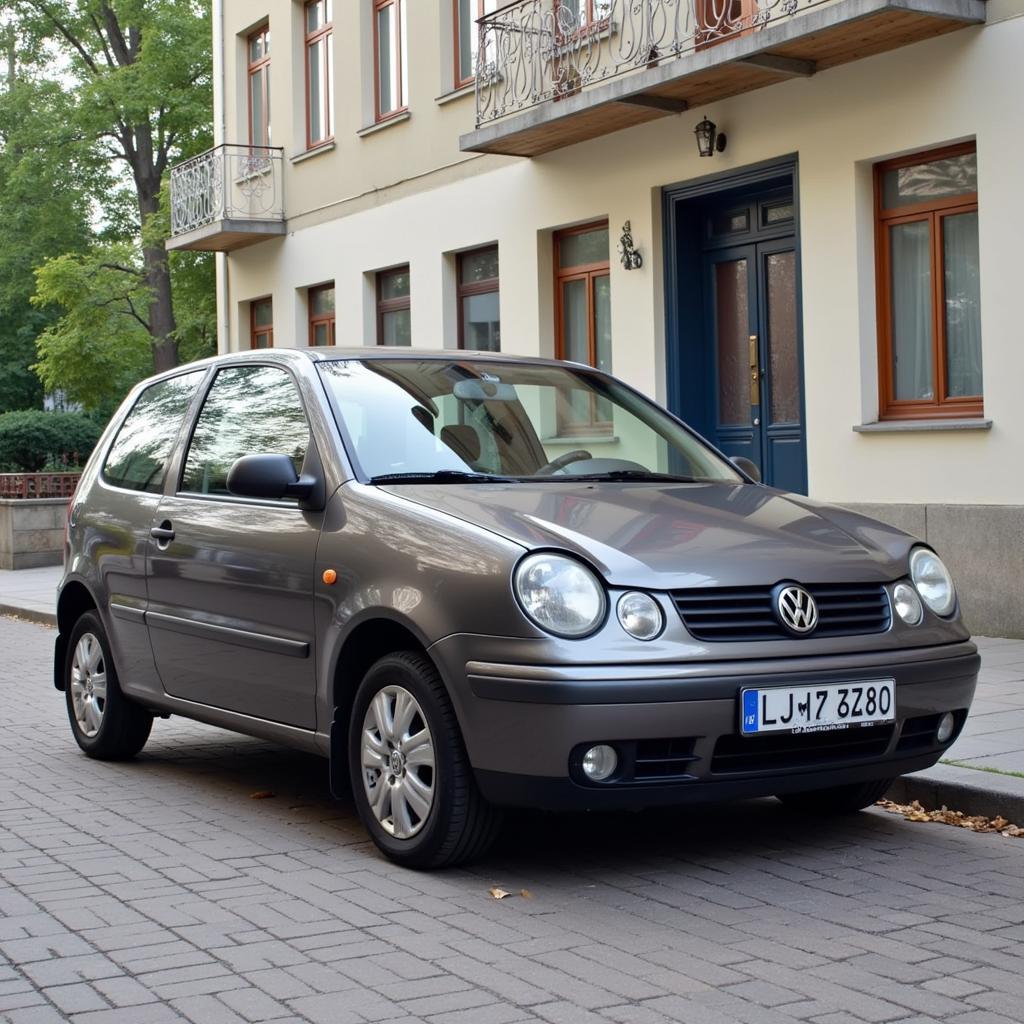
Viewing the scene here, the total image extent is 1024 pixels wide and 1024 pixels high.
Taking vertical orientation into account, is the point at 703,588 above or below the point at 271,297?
below

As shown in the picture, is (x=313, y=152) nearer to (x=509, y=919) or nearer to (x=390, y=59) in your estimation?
(x=390, y=59)

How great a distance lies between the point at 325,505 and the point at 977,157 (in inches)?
296

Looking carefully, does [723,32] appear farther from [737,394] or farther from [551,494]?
[551,494]

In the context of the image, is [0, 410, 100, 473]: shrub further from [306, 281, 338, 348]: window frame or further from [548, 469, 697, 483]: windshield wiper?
[548, 469, 697, 483]: windshield wiper

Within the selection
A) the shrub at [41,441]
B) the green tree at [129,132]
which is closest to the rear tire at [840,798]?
the shrub at [41,441]

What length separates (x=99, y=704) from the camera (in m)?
7.80

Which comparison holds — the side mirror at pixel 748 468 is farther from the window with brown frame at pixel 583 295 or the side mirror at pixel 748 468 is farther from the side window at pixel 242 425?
the window with brown frame at pixel 583 295

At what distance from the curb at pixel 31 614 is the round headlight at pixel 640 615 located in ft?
37.9

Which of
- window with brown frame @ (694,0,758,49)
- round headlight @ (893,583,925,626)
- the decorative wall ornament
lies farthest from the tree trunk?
round headlight @ (893,583,925,626)

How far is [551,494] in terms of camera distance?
5781mm

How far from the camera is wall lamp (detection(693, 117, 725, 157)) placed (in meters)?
14.3

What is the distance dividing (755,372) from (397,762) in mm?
9770

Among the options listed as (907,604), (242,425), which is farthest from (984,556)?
(242,425)

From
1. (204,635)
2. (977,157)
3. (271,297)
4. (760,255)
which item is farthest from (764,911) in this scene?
(271,297)
